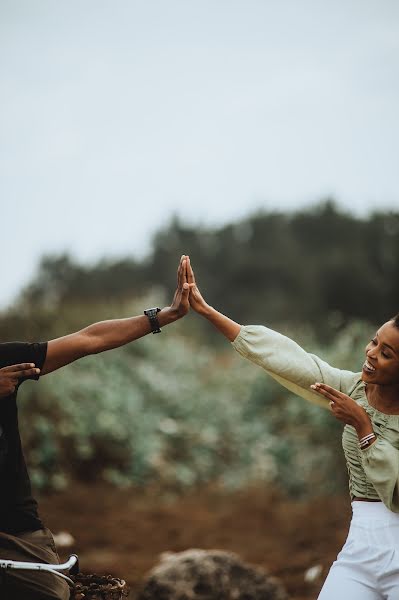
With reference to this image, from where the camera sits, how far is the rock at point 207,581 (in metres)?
4.46

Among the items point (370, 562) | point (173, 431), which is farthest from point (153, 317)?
point (173, 431)

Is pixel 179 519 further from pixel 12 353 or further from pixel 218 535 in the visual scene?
pixel 12 353

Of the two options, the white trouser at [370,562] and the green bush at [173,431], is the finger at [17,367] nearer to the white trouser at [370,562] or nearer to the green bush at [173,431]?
the white trouser at [370,562]

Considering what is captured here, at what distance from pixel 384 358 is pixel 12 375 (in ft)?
4.82

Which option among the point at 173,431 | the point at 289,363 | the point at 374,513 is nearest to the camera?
the point at 374,513

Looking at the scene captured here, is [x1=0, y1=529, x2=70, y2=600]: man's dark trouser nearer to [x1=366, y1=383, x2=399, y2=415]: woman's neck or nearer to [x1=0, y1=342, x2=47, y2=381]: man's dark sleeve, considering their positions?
[x1=0, y1=342, x2=47, y2=381]: man's dark sleeve

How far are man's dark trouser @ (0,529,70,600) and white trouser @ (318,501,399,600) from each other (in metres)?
1.02

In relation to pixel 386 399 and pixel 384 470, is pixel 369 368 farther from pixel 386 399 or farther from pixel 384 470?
pixel 384 470

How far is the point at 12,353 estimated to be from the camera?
3.05m

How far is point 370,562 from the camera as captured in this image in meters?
2.82

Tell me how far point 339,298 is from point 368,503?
22129 millimetres

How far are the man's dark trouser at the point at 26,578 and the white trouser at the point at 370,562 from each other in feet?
3.35

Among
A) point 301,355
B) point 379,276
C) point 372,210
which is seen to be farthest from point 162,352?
point 372,210

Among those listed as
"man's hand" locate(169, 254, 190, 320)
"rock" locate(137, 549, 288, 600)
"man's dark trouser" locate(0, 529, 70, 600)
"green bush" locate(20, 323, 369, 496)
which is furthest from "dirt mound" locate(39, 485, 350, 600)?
"man's hand" locate(169, 254, 190, 320)
